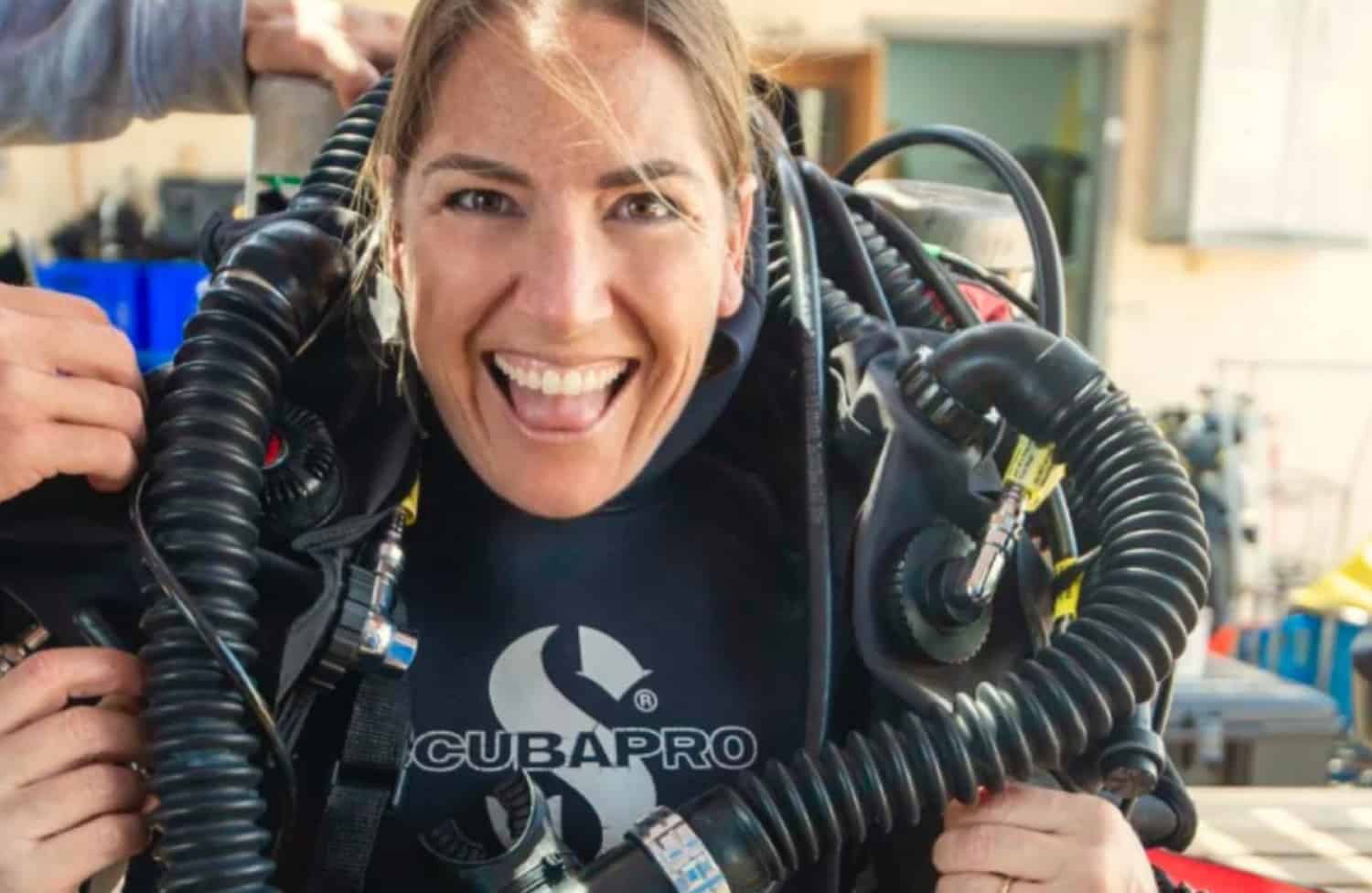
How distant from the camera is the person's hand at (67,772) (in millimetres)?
851

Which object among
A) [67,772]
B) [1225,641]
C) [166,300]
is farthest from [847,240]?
[166,300]

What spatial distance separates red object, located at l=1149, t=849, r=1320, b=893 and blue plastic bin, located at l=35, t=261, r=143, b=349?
3689 mm

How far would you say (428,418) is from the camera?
1.15m

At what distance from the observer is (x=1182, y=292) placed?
19.0 ft

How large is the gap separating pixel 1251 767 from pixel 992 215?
157cm

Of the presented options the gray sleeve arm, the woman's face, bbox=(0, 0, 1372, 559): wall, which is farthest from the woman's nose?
bbox=(0, 0, 1372, 559): wall

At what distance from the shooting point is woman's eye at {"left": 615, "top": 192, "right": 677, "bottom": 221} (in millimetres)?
1018

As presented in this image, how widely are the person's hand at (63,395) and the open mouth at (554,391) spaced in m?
0.28

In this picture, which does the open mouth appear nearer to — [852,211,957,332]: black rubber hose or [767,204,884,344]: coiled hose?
[767,204,884,344]: coiled hose

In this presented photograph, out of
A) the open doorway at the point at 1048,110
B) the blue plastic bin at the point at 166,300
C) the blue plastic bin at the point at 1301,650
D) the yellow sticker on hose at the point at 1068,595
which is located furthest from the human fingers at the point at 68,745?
the open doorway at the point at 1048,110

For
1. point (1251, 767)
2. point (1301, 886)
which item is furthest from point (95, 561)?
point (1251, 767)

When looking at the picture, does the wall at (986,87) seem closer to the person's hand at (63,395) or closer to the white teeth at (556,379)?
→ the white teeth at (556,379)

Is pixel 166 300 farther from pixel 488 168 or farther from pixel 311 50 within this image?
pixel 488 168

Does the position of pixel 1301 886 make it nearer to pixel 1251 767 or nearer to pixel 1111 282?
pixel 1251 767
